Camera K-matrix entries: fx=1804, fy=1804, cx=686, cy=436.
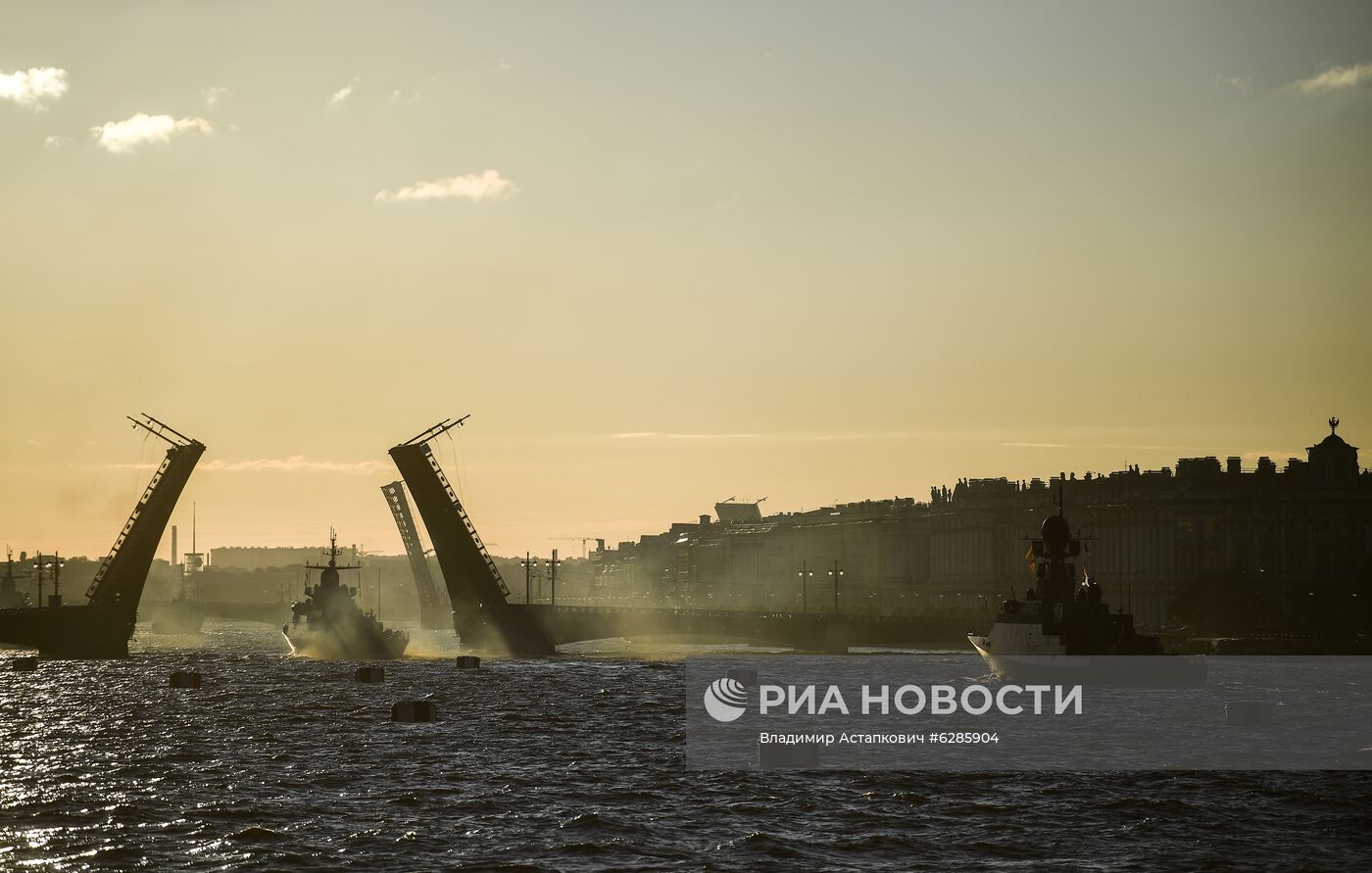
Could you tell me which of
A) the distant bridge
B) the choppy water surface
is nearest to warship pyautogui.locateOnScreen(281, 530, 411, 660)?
the distant bridge

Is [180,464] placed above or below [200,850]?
above

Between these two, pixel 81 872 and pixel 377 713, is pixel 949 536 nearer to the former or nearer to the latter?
pixel 377 713

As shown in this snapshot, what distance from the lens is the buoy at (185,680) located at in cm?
7978

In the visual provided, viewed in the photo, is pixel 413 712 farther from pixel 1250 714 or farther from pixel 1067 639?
pixel 1067 639

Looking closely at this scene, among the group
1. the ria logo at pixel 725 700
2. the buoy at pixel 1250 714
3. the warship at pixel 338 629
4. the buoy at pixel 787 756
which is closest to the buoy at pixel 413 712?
the ria logo at pixel 725 700

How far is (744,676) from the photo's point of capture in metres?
83.8

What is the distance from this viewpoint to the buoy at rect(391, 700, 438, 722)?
59.5 m

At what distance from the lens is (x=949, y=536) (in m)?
177

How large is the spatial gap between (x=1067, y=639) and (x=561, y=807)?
4346cm

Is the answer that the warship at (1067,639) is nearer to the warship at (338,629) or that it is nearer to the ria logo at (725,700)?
the ria logo at (725,700)

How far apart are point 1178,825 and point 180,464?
232 feet

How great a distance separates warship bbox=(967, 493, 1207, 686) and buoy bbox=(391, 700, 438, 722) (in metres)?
28.8

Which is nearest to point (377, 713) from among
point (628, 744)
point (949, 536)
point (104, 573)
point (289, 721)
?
point (289, 721)

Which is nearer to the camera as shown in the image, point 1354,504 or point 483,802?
point 483,802
